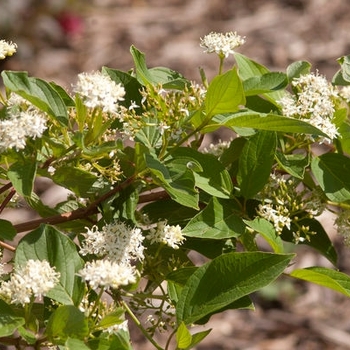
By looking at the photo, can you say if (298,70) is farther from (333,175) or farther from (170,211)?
(170,211)

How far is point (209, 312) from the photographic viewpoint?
3.53 ft

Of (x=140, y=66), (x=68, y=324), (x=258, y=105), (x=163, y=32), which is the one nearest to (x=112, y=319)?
(x=68, y=324)

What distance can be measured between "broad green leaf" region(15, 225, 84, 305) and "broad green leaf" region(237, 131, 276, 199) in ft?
0.94

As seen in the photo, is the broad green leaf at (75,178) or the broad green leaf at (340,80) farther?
the broad green leaf at (340,80)

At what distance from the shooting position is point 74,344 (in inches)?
38.5

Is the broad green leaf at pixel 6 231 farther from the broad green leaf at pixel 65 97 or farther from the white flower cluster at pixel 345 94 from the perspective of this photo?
the white flower cluster at pixel 345 94

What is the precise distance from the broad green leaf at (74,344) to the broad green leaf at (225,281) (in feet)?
0.55

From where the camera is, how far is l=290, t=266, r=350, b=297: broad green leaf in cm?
114

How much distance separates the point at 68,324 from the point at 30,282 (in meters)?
0.07

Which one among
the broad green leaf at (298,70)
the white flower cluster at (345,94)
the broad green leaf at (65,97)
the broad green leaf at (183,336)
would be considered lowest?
the broad green leaf at (183,336)

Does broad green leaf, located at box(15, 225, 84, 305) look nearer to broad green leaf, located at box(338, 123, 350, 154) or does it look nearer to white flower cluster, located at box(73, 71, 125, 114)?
white flower cluster, located at box(73, 71, 125, 114)

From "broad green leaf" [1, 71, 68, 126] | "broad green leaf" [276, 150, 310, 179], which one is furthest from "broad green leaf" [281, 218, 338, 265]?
"broad green leaf" [1, 71, 68, 126]

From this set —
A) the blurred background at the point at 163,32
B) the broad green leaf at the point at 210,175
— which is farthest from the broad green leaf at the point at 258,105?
the blurred background at the point at 163,32

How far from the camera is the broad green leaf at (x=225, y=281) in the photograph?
105 cm
